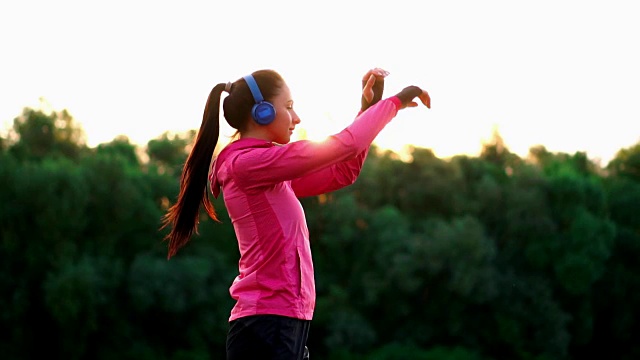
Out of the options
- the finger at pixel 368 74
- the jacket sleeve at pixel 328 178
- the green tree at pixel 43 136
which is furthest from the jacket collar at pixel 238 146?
the green tree at pixel 43 136

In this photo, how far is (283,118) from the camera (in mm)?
2631

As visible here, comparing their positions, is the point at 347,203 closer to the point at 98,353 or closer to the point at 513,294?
the point at 513,294

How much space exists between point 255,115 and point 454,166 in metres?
26.5

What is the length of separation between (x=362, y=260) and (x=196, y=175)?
948 inches

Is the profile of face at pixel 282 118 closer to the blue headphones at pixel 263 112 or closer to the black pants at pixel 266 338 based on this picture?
the blue headphones at pixel 263 112

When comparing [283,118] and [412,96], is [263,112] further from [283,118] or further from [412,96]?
[412,96]

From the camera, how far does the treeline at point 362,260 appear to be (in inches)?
919

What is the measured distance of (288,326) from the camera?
98.7 inches

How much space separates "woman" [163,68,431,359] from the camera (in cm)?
244

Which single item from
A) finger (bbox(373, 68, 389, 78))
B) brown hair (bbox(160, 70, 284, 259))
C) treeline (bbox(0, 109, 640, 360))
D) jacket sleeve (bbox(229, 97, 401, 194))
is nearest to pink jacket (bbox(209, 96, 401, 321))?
jacket sleeve (bbox(229, 97, 401, 194))

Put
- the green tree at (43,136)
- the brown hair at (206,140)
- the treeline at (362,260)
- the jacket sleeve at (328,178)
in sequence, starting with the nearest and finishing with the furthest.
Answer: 1. the brown hair at (206,140)
2. the jacket sleeve at (328,178)
3. the treeline at (362,260)
4. the green tree at (43,136)

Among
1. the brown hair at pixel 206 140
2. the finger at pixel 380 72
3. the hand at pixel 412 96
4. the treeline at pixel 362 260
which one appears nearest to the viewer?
the hand at pixel 412 96

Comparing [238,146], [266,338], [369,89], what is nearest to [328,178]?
[369,89]

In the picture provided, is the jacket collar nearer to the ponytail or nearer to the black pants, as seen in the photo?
the ponytail
